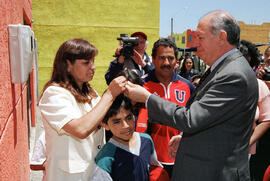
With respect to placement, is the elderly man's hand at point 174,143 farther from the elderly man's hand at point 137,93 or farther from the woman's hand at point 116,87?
the woman's hand at point 116,87

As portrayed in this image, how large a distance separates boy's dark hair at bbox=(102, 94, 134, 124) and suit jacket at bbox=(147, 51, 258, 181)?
0.95 ft

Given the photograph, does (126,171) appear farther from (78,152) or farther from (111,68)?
(111,68)

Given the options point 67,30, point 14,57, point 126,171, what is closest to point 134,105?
point 126,171

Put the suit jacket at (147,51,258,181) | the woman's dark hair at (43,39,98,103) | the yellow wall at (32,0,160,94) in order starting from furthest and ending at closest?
the yellow wall at (32,0,160,94), the woman's dark hair at (43,39,98,103), the suit jacket at (147,51,258,181)

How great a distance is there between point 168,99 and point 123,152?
3.65ft

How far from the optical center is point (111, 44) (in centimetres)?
1065

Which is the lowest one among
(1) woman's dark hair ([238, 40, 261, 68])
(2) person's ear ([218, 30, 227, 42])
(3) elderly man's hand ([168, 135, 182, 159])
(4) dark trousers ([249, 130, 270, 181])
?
(4) dark trousers ([249, 130, 270, 181])

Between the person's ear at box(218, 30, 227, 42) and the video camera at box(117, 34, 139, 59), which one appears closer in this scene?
the person's ear at box(218, 30, 227, 42)

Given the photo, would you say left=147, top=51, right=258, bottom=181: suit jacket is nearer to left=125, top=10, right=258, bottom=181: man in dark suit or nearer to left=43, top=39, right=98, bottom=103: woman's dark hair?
left=125, top=10, right=258, bottom=181: man in dark suit

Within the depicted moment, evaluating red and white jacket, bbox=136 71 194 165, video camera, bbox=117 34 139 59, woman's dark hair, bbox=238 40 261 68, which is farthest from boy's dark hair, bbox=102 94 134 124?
woman's dark hair, bbox=238 40 261 68

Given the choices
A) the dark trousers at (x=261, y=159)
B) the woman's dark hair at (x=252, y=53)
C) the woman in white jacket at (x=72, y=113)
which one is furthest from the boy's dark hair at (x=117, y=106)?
the woman's dark hair at (x=252, y=53)

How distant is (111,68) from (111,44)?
7.30m

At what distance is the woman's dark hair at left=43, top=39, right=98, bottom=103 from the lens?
69.6 inches

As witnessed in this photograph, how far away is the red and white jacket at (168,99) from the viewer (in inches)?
103
